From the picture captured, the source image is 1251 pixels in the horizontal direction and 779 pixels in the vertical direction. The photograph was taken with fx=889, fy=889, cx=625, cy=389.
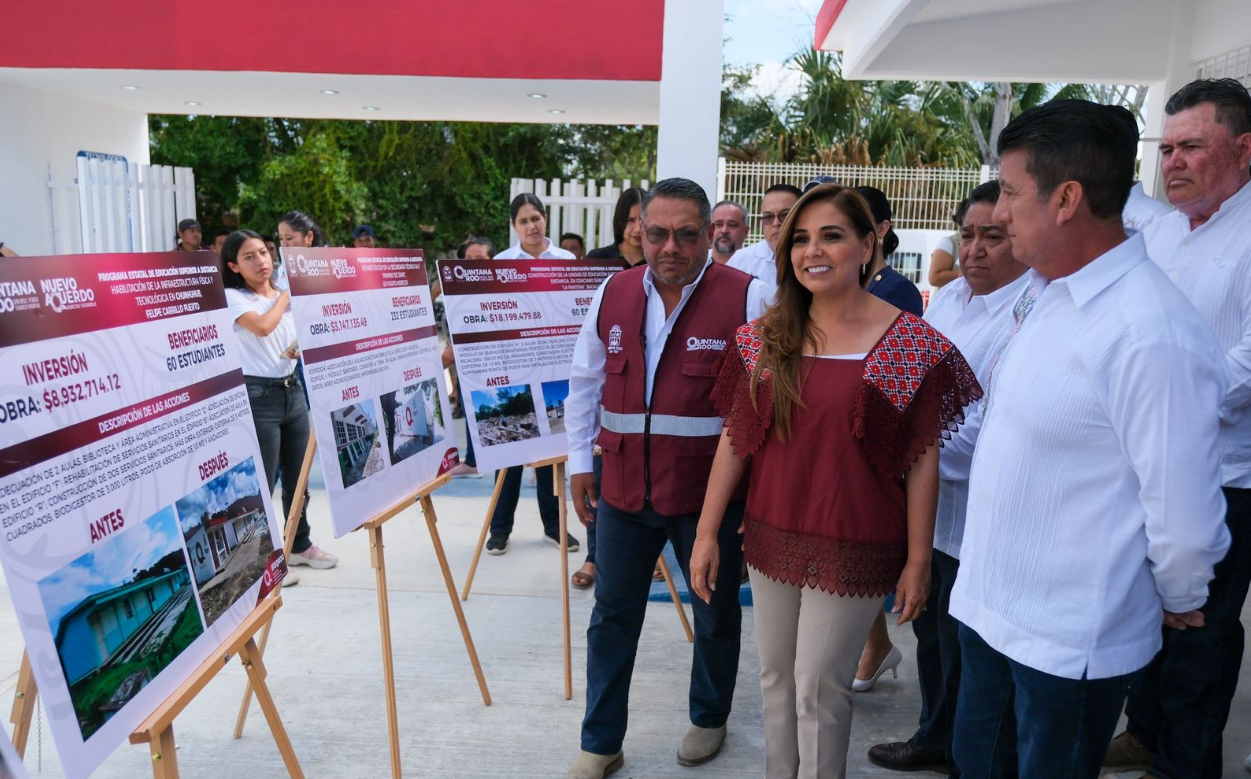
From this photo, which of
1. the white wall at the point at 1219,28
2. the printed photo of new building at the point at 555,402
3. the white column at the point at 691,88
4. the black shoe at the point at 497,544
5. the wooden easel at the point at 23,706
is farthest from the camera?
the white column at the point at 691,88

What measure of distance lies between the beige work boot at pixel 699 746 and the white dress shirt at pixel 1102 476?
4.94ft

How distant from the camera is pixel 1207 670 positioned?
2596 millimetres

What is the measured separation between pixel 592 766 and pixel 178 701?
1428mm

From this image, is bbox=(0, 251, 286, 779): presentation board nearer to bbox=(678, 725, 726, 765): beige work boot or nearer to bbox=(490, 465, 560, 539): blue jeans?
bbox=(678, 725, 726, 765): beige work boot

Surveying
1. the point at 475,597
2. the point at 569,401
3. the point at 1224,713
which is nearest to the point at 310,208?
the point at 475,597

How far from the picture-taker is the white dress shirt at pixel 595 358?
2826 millimetres

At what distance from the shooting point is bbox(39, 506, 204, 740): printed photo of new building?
1647 millimetres

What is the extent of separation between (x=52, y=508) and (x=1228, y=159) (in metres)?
3.12

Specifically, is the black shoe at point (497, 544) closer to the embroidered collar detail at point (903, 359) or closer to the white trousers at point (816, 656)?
the white trousers at point (816, 656)

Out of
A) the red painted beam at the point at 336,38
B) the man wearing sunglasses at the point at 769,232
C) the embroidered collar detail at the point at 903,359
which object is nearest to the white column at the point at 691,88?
the man wearing sunglasses at the point at 769,232

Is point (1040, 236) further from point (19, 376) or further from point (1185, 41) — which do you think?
point (1185, 41)

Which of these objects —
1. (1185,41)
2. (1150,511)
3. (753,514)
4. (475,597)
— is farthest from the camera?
(1185,41)

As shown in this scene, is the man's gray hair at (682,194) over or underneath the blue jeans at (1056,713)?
over

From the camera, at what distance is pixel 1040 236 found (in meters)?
1.69
